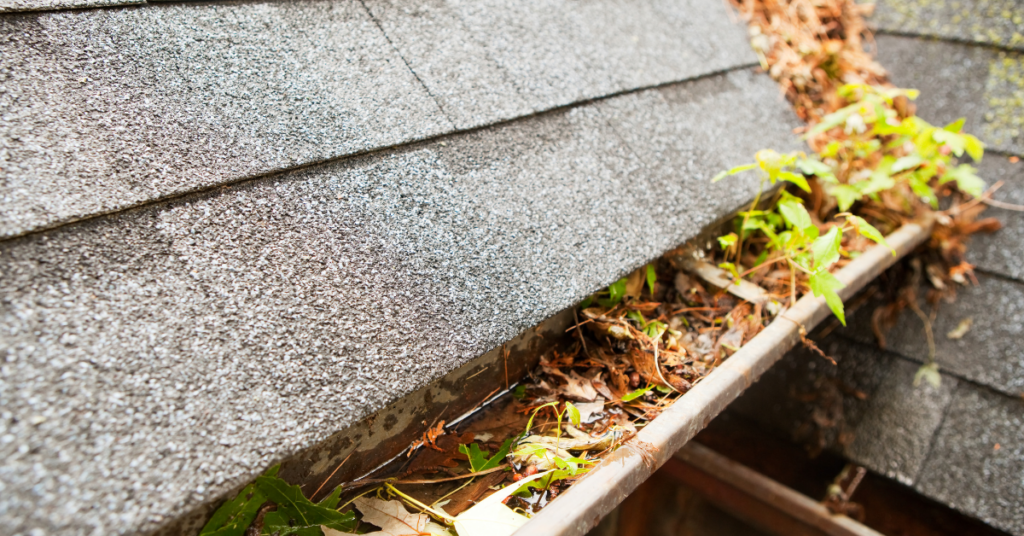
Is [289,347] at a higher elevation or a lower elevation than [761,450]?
higher

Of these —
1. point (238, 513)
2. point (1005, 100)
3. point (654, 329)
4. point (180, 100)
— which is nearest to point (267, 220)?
point (180, 100)

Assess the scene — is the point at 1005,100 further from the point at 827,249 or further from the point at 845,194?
the point at 827,249

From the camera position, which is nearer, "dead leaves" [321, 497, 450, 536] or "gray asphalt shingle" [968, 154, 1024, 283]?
"dead leaves" [321, 497, 450, 536]

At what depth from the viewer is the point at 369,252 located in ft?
3.11

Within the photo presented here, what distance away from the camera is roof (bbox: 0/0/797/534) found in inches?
26.6

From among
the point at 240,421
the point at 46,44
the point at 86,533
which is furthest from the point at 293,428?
the point at 46,44

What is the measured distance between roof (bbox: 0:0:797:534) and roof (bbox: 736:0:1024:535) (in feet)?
3.69

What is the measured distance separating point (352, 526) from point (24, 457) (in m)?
0.48

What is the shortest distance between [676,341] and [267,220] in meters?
0.93

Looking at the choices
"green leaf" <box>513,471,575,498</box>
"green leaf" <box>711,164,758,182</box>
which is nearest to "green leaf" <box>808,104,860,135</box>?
"green leaf" <box>711,164,758,182</box>

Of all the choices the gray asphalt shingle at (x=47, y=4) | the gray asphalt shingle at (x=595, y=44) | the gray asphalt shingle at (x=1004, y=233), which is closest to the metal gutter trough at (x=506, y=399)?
the gray asphalt shingle at (x=595, y=44)

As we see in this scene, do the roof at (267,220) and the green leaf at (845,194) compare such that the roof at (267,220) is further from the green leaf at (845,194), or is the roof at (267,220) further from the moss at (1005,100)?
the moss at (1005,100)

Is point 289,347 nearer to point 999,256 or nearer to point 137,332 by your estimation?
point 137,332

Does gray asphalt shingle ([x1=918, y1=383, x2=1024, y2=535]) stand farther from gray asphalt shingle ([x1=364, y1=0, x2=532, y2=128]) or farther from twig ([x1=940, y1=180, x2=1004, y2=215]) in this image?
gray asphalt shingle ([x1=364, y1=0, x2=532, y2=128])
